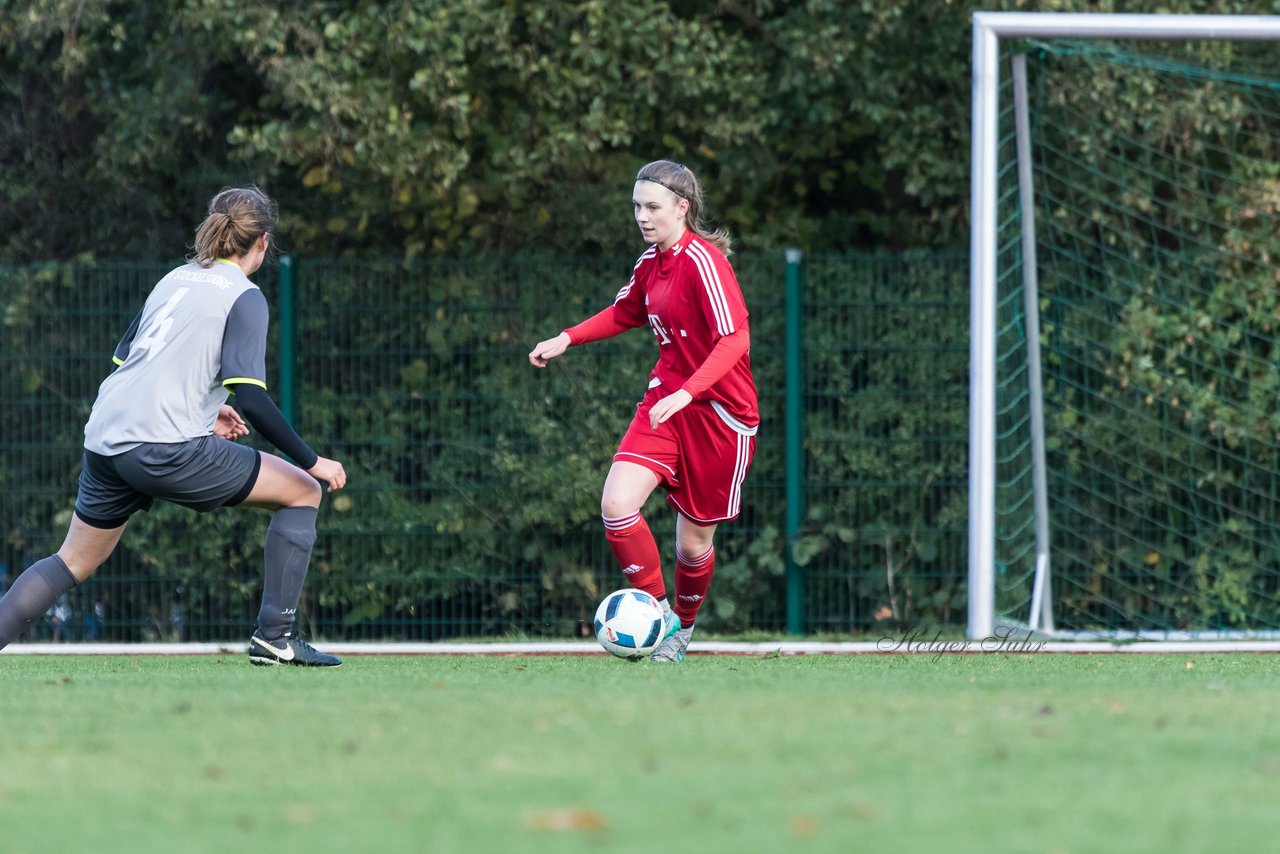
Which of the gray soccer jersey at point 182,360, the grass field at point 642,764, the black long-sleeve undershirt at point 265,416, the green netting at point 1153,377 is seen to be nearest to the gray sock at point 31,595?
the grass field at point 642,764

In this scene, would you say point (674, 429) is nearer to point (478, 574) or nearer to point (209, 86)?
point (478, 574)

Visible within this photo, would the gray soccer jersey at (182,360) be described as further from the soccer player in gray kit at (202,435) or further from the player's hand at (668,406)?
the player's hand at (668,406)

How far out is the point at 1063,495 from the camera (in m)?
10.4

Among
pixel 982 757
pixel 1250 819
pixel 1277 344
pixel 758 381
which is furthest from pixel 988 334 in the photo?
pixel 1250 819

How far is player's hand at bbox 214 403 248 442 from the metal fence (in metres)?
3.19

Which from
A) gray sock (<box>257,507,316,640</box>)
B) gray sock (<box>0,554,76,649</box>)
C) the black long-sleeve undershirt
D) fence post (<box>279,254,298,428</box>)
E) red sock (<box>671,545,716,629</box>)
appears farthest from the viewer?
fence post (<box>279,254,298,428</box>)

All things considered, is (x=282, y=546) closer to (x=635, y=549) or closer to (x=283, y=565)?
(x=283, y=565)

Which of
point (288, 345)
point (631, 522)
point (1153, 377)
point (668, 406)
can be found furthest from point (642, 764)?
point (1153, 377)

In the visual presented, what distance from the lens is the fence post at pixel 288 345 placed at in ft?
33.3

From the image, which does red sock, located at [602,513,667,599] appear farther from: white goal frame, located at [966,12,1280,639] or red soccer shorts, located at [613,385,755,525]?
white goal frame, located at [966,12,1280,639]

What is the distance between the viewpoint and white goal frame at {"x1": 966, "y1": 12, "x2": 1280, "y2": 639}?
8469 mm

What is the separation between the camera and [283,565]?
669cm

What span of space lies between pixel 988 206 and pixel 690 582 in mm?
2547

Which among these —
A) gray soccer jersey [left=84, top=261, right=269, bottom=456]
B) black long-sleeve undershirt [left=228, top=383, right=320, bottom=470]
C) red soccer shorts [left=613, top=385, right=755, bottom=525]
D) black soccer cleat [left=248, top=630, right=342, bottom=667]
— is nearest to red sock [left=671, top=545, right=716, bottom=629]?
red soccer shorts [left=613, top=385, right=755, bottom=525]
